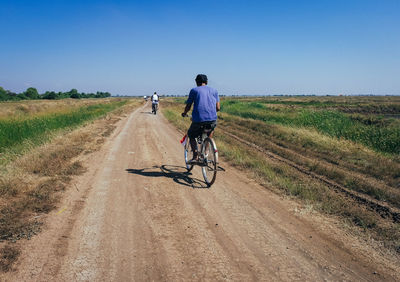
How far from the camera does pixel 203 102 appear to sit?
17.6 feet

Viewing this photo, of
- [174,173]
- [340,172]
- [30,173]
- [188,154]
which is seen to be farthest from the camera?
[340,172]

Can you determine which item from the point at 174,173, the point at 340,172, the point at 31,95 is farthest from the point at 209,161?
the point at 31,95

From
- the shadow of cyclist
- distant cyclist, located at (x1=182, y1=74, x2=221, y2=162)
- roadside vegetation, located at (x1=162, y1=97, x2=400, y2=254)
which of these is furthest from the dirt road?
distant cyclist, located at (x1=182, y1=74, x2=221, y2=162)

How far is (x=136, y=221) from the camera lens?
3.83 meters

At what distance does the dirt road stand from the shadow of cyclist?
0.22 meters

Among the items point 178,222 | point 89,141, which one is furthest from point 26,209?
point 89,141

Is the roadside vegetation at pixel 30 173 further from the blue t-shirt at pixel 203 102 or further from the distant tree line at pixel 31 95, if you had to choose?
the distant tree line at pixel 31 95

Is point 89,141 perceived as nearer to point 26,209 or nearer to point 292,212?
point 26,209

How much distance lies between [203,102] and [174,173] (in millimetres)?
2221

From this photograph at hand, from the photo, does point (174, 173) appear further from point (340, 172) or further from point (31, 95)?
point (31, 95)

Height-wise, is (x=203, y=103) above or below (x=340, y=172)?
above

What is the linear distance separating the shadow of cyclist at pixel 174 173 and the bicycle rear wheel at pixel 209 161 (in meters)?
0.21

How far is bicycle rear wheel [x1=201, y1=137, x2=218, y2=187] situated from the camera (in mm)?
5340

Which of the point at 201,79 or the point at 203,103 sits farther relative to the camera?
the point at 201,79
